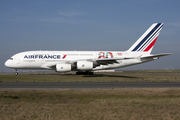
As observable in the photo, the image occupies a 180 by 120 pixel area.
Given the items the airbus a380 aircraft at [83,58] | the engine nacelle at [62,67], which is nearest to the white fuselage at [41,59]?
the airbus a380 aircraft at [83,58]

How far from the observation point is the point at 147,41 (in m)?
39.2

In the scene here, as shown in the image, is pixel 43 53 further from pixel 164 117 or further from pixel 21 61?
pixel 164 117

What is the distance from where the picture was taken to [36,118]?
25.0 ft

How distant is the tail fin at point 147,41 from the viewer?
39062 mm

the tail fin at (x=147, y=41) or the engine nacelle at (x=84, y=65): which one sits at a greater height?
the tail fin at (x=147, y=41)

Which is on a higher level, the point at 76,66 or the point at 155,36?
the point at 155,36

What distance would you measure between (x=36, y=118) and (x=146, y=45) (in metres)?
34.6

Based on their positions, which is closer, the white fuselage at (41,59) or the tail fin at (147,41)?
the white fuselage at (41,59)

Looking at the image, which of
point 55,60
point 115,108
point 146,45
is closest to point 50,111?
point 115,108

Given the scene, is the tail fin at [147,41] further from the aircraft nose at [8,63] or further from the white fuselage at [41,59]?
the aircraft nose at [8,63]

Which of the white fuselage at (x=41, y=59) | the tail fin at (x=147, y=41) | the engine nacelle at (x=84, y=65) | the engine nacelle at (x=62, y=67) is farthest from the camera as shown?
the tail fin at (x=147, y=41)

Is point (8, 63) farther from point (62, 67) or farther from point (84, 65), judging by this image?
point (84, 65)

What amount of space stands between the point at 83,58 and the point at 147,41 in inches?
522

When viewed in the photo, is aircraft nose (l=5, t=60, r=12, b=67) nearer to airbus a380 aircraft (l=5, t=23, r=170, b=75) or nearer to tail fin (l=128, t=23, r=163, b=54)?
airbus a380 aircraft (l=5, t=23, r=170, b=75)
